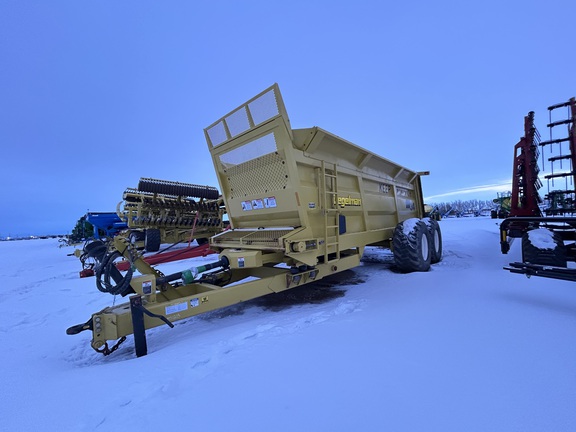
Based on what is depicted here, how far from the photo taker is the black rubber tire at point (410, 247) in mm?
5168

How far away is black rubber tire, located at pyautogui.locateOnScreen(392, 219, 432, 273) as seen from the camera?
5168 mm

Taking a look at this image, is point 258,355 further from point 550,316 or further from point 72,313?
point 72,313

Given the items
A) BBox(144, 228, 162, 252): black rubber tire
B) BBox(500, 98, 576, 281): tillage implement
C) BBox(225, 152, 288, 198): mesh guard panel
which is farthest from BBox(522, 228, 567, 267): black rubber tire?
BBox(144, 228, 162, 252): black rubber tire

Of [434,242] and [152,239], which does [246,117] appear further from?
[152,239]

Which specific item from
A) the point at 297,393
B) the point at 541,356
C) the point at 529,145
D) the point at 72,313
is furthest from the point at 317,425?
the point at 529,145

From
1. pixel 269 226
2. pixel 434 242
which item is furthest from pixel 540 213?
pixel 269 226

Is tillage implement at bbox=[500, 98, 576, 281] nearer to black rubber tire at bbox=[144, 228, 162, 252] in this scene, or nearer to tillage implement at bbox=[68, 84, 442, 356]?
tillage implement at bbox=[68, 84, 442, 356]

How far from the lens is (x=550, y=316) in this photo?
2.69 metres

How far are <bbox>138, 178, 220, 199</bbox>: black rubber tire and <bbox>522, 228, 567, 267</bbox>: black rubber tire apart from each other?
1051cm

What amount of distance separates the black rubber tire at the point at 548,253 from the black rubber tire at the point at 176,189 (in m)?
10.5

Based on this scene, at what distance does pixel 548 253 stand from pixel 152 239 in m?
10.8

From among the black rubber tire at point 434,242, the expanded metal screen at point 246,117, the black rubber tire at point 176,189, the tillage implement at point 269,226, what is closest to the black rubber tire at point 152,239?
the black rubber tire at point 176,189

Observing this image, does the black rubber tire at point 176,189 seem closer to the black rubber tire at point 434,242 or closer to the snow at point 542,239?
the black rubber tire at point 434,242

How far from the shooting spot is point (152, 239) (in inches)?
408
